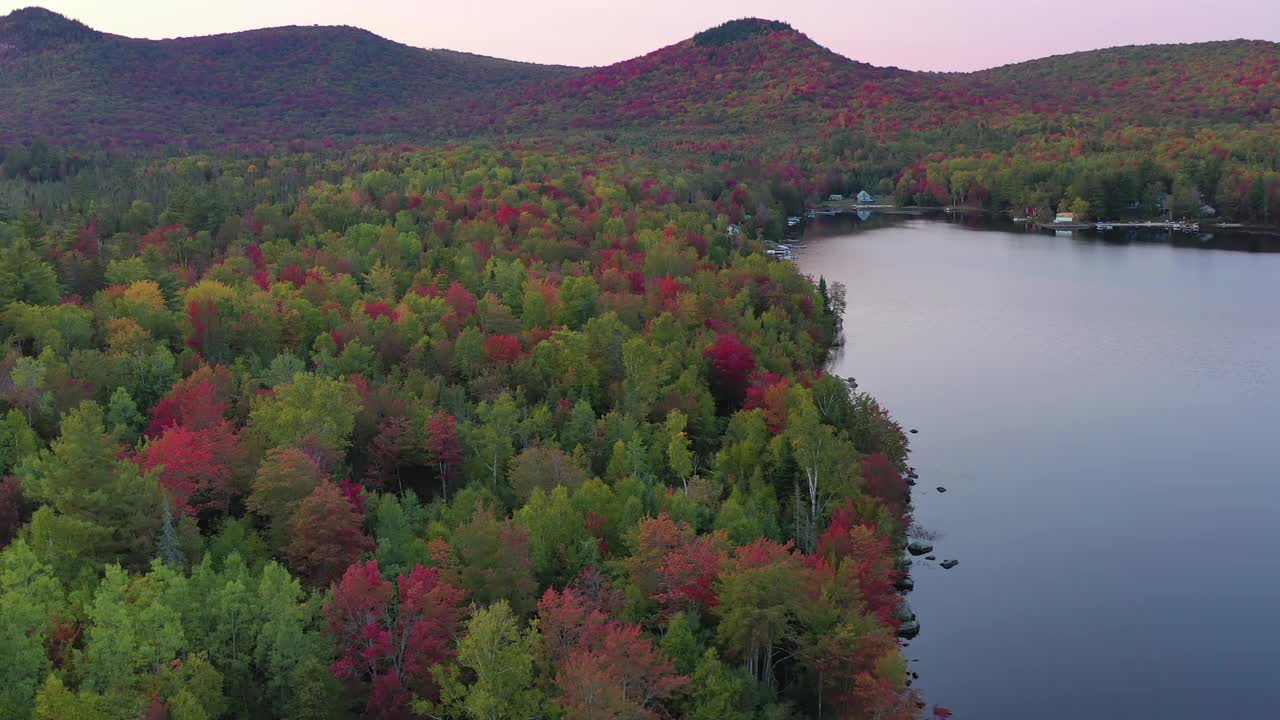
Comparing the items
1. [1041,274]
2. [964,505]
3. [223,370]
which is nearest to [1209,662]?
[964,505]

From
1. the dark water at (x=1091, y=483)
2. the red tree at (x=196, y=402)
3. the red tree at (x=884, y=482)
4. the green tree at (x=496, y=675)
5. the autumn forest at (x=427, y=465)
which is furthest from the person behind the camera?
the red tree at (x=884, y=482)

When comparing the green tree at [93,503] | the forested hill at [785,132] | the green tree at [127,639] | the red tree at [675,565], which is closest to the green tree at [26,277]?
the green tree at [93,503]

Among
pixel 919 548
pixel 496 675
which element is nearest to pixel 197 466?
pixel 496 675

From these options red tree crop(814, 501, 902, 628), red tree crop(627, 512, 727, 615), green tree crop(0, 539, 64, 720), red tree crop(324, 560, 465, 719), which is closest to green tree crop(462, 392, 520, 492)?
red tree crop(627, 512, 727, 615)

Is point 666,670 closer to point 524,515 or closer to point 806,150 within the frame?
point 524,515

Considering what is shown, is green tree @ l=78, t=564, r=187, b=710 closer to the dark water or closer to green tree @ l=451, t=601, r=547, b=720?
green tree @ l=451, t=601, r=547, b=720

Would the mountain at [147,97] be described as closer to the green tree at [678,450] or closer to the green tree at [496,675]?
the green tree at [678,450]
